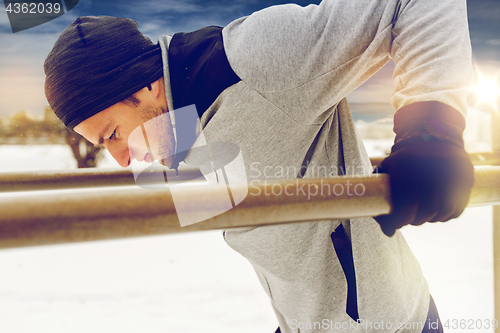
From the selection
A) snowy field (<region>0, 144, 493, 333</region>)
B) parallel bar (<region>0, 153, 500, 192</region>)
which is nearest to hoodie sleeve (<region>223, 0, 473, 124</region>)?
parallel bar (<region>0, 153, 500, 192</region>)

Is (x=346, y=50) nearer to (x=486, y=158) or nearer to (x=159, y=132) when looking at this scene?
(x=159, y=132)

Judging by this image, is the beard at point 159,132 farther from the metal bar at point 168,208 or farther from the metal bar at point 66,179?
the metal bar at point 168,208

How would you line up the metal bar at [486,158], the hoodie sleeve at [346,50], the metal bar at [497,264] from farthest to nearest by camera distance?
the metal bar at [486,158] < the metal bar at [497,264] < the hoodie sleeve at [346,50]

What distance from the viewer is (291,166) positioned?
47 centimetres

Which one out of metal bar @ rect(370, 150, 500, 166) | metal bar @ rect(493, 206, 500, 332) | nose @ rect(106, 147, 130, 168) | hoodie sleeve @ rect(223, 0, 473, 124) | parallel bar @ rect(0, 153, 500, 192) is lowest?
metal bar @ rect(493, 206, 500, 332)

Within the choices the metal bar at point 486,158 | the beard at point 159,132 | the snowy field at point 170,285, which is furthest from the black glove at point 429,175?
the snowy field at point 170,285

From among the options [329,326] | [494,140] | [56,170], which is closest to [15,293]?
[56,170]

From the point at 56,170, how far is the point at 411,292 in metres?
0.70

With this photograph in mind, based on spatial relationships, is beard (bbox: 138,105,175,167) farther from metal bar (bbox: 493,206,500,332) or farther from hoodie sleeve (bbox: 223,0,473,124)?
metal bar (bbox: 493,206,500,332)

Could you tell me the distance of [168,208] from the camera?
23cm

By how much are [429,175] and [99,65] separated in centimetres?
54

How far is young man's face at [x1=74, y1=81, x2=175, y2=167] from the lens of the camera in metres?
0.56

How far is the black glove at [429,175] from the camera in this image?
0.88 ft

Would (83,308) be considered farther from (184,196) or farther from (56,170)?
(184,196)
